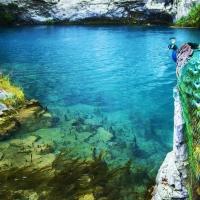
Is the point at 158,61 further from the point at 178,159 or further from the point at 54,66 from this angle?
the point at 178,159

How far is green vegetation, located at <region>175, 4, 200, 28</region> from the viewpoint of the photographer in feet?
88.6

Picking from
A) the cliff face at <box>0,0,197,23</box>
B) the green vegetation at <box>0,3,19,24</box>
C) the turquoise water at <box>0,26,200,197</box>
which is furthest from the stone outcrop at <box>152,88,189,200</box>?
the green vegetation at <box>0,3,19,24</box>

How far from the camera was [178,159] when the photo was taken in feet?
10.7

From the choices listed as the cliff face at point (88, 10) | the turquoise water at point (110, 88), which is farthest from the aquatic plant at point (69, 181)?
the cliff face at point (88, 10)

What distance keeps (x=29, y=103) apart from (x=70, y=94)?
169 centimetres

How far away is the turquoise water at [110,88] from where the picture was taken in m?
5.59

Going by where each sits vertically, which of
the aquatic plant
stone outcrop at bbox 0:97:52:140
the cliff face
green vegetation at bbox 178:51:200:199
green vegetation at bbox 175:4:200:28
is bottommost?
the aquatic plant

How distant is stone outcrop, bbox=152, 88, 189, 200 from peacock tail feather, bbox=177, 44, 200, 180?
124mm

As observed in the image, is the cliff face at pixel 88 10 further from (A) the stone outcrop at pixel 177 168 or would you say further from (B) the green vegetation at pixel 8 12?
(A) the stone outcrop at pixel 177 168

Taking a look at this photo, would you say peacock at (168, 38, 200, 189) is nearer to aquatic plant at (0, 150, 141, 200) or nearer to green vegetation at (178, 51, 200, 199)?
green vegetation at (178, 51, 200, 199)

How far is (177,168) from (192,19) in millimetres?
27518

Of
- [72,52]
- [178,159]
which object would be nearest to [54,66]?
[72,52]

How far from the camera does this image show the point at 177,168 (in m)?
3.28

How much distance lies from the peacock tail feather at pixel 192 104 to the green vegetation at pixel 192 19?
86.5 feet
